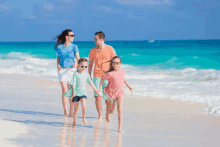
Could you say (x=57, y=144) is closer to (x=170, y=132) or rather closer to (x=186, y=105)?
(x=170, y=132)

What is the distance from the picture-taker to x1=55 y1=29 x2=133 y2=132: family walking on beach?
562cm

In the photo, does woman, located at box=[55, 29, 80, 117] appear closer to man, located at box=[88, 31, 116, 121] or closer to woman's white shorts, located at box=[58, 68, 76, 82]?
woman's white shorts, located at box=[58, 68, 76, 82]

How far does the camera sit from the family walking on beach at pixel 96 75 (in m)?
5.62

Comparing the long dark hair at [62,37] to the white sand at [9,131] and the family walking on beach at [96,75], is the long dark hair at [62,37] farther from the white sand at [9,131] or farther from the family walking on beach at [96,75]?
the white sand at [9,131]

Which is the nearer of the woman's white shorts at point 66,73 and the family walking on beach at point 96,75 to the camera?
the family walking on beach at point 96,75

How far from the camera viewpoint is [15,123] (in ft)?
19.0

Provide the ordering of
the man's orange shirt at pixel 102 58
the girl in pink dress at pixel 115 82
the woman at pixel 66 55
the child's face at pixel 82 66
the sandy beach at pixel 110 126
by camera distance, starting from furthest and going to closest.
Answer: the woman at pixel 66 55 < the man's orange shirt at pixel 102 58 < the child's face at pixel 82 66 < the girl in pink dress at pixel 115 82 < the sandy beach at pixel 110 126

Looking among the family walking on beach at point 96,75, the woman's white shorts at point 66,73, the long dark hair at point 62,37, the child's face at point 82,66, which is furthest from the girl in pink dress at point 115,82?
the long dark hair at point 62,37

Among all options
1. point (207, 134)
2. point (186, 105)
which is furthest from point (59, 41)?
point (186, 105)

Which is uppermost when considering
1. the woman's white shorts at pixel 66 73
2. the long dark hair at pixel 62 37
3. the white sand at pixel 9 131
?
the long dark hair at pixel 62 37

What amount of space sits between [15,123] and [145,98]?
4.55 m

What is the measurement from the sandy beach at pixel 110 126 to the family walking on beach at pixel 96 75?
305mm

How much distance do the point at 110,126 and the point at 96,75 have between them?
0.96 meters

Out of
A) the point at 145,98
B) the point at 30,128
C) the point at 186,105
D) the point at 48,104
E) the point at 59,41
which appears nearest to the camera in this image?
the point at 30,128
